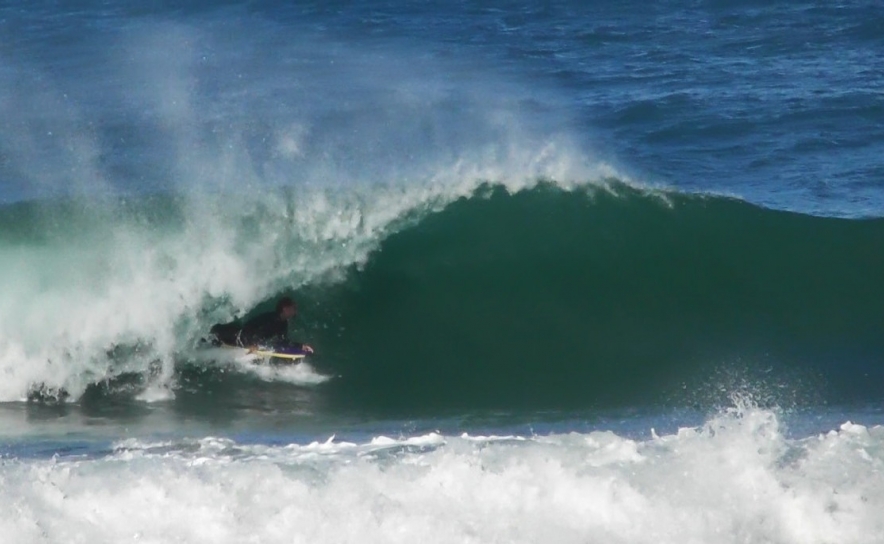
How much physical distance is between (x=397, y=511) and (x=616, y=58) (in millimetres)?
17340

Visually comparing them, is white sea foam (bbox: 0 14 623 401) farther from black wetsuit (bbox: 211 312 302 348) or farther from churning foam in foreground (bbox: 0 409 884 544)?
churning foam in foreground (bbox: 0 409 884 544)

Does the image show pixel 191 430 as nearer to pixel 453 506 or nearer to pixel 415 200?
pixel 453 506

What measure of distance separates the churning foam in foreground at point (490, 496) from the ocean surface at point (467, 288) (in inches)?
0.9

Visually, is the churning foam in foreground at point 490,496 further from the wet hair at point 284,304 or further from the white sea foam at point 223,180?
the white sea foam at point 223,180

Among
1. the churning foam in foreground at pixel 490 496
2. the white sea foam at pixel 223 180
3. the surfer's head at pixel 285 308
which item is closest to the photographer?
the churning foam in foreground at pixel 490 496

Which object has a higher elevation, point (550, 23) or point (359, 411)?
point (550, 23)

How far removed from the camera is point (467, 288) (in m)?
15.9

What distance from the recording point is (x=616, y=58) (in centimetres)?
2586

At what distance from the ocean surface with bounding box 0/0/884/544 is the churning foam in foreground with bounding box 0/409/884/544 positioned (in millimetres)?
23

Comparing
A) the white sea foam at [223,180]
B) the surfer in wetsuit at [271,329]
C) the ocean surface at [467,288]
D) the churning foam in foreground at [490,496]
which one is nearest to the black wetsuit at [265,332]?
the surfer in wetsuit at [271,329]

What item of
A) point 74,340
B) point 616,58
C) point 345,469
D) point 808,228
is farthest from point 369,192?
point 616,58

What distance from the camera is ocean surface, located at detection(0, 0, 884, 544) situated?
1012 centimetres

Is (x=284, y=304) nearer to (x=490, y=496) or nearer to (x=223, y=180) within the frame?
(x=490, y=496)

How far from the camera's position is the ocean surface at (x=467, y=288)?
10.1 m
